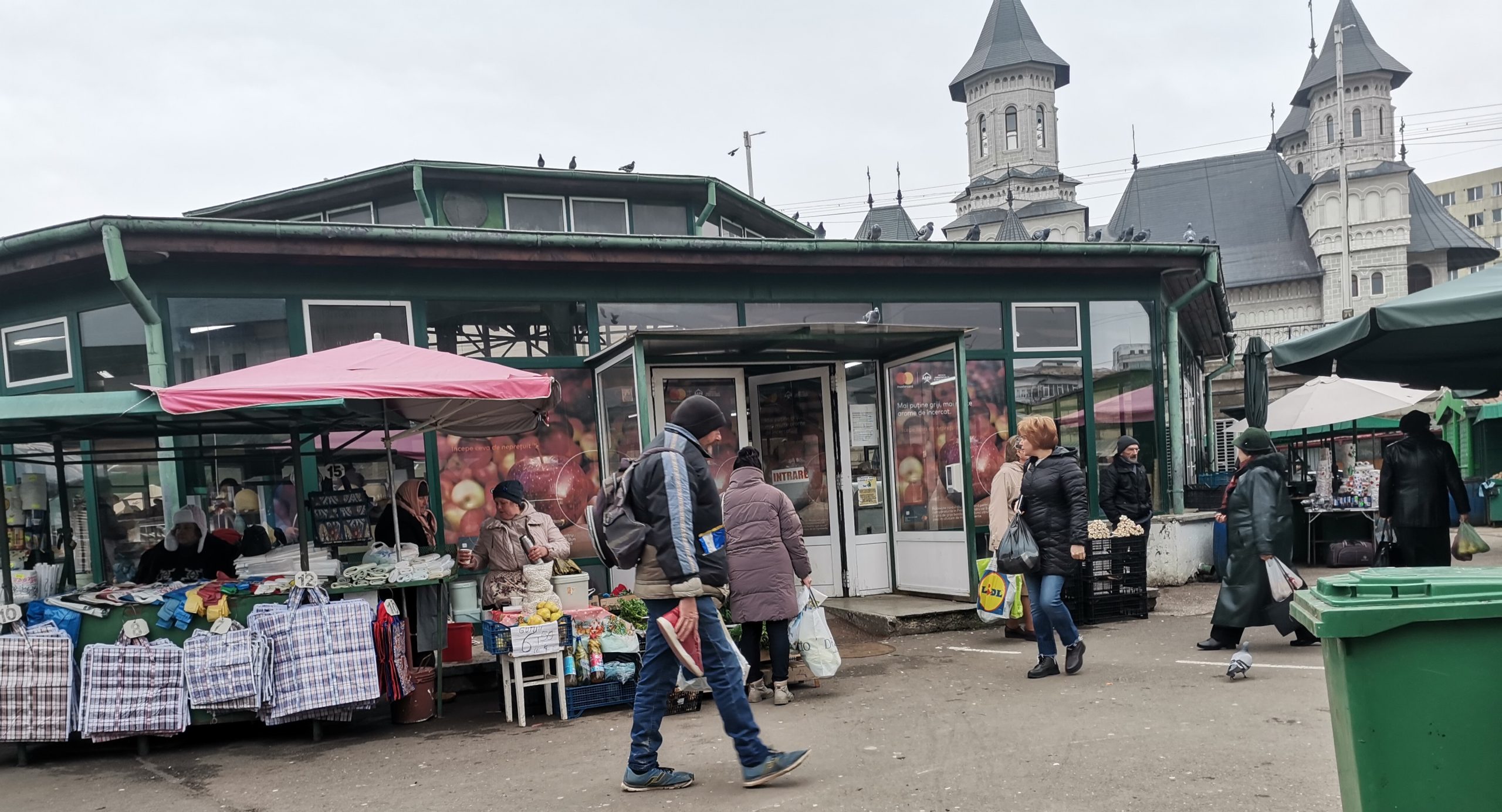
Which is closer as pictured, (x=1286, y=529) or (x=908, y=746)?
(x=908, y=746)

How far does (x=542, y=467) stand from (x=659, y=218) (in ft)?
21.4

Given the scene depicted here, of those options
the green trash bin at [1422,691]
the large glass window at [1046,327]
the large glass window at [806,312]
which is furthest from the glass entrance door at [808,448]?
the green trash bin at [1422,691]

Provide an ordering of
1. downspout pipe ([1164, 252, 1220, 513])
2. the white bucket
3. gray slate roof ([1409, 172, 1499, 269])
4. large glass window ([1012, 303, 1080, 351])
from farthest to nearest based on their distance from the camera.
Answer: gray slate roof ([1409, 172, 1499, 269]), downspout pipe ([1164, 252, 1220, 513]), large glass window ([1012, 303, 1080, 351]), the white bucket

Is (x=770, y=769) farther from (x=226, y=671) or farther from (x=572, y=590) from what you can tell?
(x=226, y=671)

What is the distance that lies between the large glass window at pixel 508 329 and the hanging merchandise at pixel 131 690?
3807 millimetres

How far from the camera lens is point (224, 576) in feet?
22.0

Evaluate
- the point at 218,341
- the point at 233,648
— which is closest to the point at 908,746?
the point at 233,648

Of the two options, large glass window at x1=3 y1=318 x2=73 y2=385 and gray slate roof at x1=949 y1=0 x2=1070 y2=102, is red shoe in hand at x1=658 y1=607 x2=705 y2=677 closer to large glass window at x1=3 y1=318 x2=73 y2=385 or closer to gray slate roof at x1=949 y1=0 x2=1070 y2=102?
large glass window at x1=3 y1=318 x2=73 y2=385

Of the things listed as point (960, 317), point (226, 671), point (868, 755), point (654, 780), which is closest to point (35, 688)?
point (226, 671)

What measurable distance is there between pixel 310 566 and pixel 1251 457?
679 centimetres

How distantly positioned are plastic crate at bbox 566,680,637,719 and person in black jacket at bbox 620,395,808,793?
5.70 feet

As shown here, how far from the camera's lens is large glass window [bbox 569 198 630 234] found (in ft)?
46.7

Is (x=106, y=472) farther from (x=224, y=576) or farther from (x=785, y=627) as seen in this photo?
(x=785, y=627)

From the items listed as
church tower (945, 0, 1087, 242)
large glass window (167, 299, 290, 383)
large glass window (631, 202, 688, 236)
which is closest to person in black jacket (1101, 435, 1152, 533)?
large glass window (631, 202, 688, 236)
